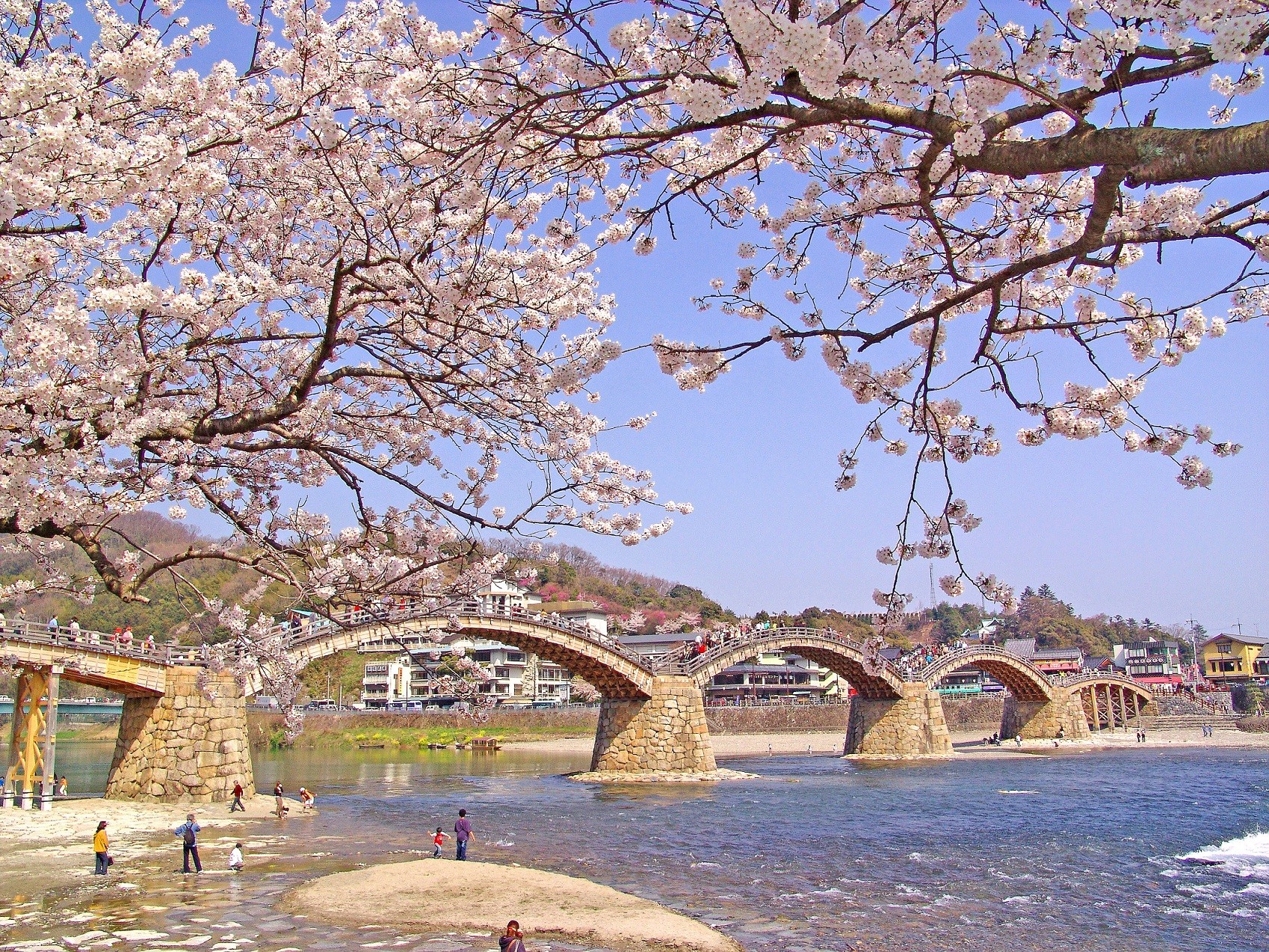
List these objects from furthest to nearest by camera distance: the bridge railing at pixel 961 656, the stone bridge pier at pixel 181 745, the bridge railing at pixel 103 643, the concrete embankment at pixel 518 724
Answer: the concrete embankment at pixel 518 724, the bridge railing at pixel 961 656, the stone bridge pier at pixel 181 745, the bridge railing at pixel 103 643

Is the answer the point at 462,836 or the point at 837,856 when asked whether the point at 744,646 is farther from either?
the point at 462,836

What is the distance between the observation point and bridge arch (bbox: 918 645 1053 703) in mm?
47031

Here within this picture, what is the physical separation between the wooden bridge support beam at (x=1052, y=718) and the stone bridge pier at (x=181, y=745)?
149 ft

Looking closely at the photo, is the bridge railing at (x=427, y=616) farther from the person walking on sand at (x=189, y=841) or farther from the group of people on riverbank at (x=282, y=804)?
the group of people on riverbank at (x=282, y=804)

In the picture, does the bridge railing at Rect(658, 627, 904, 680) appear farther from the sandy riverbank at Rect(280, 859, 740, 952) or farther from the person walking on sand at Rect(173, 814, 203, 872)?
the person walking on sand at Rect(173, 814, 203, 872)

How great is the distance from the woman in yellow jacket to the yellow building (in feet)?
259

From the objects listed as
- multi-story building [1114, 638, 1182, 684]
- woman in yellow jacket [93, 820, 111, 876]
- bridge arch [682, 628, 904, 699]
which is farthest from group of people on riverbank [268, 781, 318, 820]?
multi-story building [1114, 638, 1182, 684]

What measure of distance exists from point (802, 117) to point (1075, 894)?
48.4 ft

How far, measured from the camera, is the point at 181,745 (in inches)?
870

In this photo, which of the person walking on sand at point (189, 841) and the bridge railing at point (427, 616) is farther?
the person walking on sand at point (189, 841)

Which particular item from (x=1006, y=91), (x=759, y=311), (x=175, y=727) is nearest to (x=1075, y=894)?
(x=759, y=311)

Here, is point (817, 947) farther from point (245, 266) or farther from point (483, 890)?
point (245, 266)

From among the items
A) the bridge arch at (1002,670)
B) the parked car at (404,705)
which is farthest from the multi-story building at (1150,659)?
the parked car at (404,705)

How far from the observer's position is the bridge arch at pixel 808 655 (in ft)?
120
